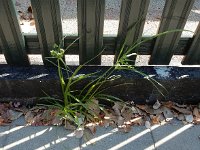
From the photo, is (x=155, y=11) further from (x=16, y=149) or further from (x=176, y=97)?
(x=16, y=149)

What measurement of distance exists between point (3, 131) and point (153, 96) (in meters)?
1.44

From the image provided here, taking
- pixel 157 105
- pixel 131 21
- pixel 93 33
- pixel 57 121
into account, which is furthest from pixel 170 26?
pixel 57 121

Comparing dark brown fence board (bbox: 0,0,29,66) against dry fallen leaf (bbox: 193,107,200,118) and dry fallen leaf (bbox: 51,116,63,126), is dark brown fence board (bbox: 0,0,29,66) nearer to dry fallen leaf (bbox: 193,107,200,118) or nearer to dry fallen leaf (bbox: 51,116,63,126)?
dry fallen leaf (bbox: 51,116,63,126)

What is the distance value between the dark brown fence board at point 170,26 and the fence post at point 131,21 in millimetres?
179

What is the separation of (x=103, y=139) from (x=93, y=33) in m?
0.95

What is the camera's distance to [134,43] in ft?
8.16

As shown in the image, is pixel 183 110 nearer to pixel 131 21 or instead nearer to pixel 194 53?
pixel 194 53

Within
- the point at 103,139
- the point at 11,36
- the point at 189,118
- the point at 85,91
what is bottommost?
the point at 103,139

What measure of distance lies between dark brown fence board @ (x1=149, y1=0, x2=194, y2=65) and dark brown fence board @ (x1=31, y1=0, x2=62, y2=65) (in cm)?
86

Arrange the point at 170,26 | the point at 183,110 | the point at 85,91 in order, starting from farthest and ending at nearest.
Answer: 1. the point at 183,110
2. the point at 85,91
3. the point at 170,26

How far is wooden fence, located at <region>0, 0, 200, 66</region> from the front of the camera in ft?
7.15

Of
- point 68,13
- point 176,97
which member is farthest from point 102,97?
point 68,13

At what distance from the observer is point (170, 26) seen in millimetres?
2381

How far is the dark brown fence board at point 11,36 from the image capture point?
2.17 meters
